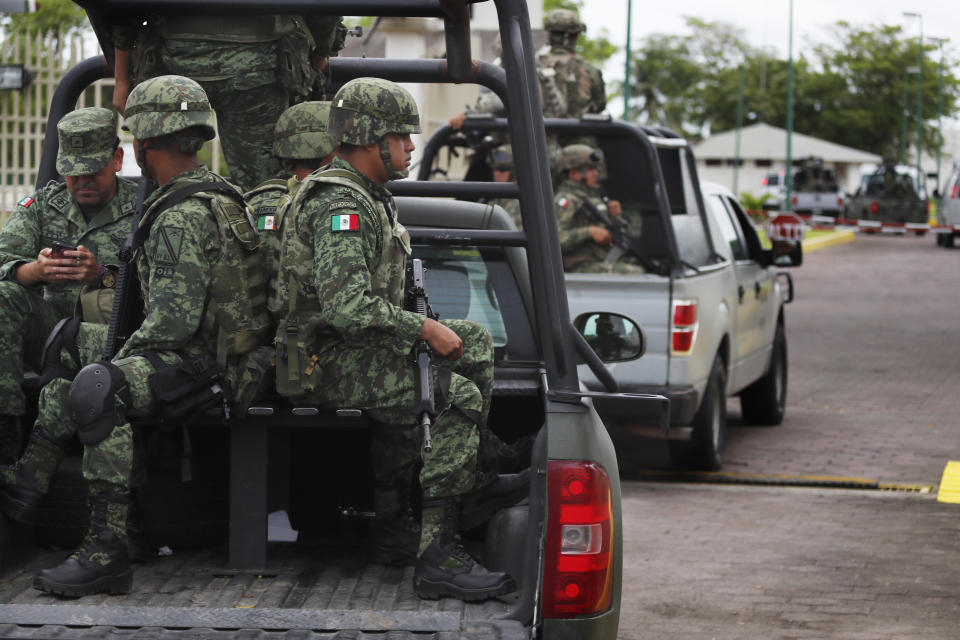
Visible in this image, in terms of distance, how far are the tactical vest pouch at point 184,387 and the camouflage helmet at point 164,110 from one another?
0.62 metres

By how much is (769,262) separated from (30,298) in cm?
631

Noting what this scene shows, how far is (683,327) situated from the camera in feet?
26.8

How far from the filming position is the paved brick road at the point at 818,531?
20.0 feet

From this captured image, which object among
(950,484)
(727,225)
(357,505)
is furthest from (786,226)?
(357,505)

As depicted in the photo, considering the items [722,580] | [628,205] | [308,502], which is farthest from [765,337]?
[308,502]

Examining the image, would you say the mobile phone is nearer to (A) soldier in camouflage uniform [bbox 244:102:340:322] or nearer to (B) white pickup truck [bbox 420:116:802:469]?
(A) soldier in camouflage uniform [bbox 244:102:340:322]

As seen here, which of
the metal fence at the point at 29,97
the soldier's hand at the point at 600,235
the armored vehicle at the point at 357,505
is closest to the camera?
the armored vehicle at the point at 357,505

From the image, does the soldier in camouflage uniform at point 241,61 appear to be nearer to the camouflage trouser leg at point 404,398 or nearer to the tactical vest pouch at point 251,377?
the tactical vest pouch at point 251,377

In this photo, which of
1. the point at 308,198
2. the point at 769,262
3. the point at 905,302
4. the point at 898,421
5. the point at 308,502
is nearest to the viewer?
the point at 308,198

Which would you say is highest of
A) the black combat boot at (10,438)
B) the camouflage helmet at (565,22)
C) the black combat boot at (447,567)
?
the camouflage helmet at (565,22)

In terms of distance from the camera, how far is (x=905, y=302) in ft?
73.5

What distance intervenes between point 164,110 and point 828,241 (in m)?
37.2

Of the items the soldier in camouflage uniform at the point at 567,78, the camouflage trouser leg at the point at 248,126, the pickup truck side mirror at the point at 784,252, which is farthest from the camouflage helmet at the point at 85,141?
the soldier in camouflage uniform at the point at 567,78

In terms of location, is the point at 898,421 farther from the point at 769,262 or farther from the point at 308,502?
the point at 308,502
